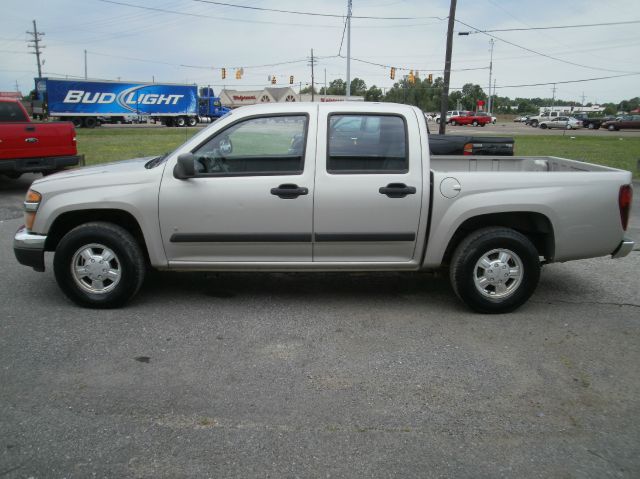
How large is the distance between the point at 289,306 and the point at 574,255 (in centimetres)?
252

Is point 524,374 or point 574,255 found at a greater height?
point 574,255

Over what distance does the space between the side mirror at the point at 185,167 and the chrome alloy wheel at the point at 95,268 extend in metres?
0.90

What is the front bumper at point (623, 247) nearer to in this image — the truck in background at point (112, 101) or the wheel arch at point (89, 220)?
the wheel arch at point (89, 220)

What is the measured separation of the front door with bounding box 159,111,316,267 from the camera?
4.73m

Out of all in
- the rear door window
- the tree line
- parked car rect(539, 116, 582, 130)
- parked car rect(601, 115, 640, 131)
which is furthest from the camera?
the tree line

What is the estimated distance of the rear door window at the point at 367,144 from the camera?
15.8 ft

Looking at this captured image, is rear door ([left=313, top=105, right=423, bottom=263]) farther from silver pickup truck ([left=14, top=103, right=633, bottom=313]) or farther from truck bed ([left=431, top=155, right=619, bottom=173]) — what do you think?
truck bed ([left=431, top=155, right=619, bottom=173])

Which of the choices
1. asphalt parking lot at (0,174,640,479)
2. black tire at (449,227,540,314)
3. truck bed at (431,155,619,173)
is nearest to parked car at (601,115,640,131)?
truck bed at (431,155,619,173)

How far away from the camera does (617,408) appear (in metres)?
3.41

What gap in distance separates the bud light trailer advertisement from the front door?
4342 cm

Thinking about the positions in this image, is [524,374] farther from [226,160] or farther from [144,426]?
[226,160]

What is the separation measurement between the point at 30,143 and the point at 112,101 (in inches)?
1510

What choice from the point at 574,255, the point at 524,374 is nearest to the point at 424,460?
the point at 524,374

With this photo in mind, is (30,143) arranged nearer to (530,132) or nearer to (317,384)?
(317,384)
